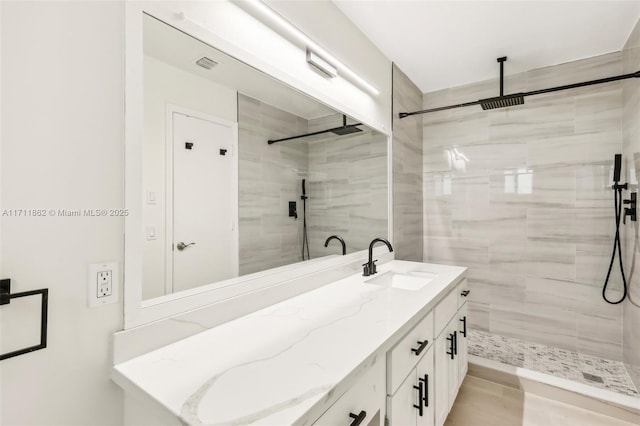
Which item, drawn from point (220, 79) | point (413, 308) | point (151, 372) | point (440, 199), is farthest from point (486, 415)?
point (220, 79)

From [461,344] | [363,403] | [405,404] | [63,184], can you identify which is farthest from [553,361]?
[63,184]

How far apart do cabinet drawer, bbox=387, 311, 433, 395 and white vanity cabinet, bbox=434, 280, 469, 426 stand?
169 mm

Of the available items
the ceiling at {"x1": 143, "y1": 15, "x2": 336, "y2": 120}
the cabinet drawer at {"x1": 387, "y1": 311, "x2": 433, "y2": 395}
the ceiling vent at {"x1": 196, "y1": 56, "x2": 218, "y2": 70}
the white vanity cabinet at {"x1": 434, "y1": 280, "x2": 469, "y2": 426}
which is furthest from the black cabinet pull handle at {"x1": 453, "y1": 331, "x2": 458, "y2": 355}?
the ceiling vent at {"x1": 196, "y1": 56, "x2": 218, "y2": 70}

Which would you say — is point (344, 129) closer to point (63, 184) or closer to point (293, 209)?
point (293, 209)

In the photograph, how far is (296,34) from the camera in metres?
1.52

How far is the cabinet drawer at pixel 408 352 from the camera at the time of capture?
1098 millimetres

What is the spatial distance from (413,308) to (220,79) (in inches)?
48.3

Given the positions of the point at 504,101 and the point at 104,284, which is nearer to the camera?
the point at 104,284

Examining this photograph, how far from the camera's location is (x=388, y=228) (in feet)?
8.21

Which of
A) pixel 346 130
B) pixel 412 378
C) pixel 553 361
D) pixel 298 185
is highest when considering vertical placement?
pixel 346 130

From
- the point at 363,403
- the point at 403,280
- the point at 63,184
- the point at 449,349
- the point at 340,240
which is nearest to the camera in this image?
the point at 63,184

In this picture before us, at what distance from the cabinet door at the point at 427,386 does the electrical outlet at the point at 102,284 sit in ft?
3.89

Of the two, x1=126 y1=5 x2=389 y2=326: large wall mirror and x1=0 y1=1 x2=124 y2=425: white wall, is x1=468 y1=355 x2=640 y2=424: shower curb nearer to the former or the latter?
x1=126 y1=5 x2=389 y2=326: large wall mirror

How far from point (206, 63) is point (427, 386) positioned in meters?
1.64
